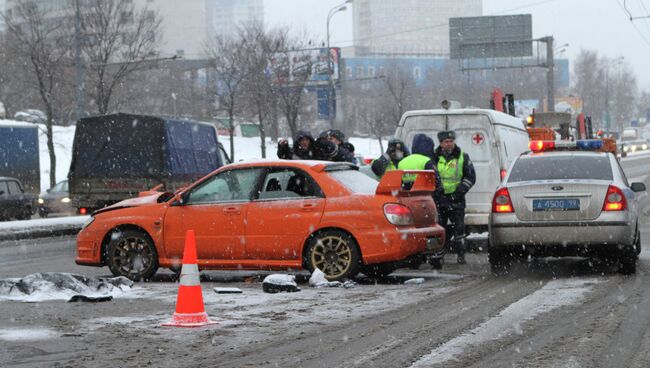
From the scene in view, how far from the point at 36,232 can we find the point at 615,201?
14558 millimetres

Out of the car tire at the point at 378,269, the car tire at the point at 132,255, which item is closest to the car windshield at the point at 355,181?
the car tire at the point at 378,269

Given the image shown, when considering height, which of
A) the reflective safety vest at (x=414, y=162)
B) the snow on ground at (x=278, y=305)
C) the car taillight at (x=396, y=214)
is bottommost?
the snow on ground at (x=278, y=305)

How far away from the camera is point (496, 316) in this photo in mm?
8648

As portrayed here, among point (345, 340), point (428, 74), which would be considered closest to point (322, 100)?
point (345, 340)

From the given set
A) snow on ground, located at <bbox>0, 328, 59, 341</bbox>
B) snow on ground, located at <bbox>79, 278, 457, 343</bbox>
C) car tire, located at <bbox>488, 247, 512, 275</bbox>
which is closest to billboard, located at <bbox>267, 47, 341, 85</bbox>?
car tire, located at <bbox>488, 247, 512, 275</bbox>

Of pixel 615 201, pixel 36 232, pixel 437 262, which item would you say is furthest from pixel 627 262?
pixel 36 232

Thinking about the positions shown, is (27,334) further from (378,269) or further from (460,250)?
(460,250)

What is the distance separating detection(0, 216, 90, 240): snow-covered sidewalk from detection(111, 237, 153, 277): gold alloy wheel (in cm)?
1005

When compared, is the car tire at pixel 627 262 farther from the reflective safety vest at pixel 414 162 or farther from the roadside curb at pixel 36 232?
the roadside curb at pixel 36 232

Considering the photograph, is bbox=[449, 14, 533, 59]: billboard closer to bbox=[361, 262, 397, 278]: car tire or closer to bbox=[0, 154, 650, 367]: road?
bbox=[361, 262, 397, 278]: car tire

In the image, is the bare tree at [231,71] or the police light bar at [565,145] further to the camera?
the bare tree at [231,71]

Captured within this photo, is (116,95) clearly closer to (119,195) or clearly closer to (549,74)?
(549,74)

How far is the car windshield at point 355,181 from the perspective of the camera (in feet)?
39.3

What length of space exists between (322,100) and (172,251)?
49252 millimetres
